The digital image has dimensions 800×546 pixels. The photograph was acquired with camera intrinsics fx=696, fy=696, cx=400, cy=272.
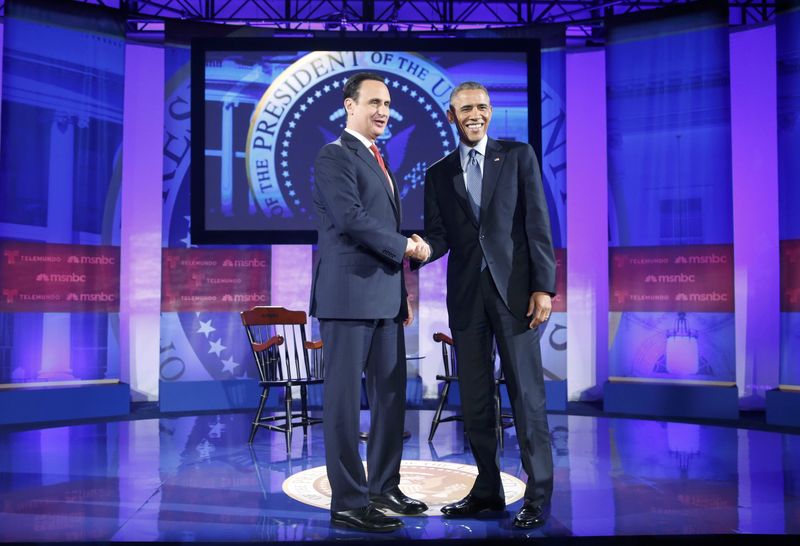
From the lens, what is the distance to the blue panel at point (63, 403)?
18.7 ft

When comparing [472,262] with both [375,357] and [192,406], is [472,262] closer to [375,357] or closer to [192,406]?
[375,357]

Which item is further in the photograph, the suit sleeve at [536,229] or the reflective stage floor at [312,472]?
the suit sleeve at [536,229]

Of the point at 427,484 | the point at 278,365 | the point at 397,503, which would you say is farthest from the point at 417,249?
the point at 278,365

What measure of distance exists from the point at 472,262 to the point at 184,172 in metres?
4.95

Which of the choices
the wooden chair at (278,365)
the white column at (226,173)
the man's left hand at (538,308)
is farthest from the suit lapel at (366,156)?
the white column at (226,173)

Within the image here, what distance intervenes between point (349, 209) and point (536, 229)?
729 millimetres

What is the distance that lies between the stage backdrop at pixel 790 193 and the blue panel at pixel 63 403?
5.61 meters

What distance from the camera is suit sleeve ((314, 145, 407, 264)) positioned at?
257cm

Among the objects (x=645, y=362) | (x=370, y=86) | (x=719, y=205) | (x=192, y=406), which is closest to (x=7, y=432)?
(x=192, y=406)

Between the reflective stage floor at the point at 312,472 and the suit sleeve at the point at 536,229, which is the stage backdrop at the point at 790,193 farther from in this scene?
the suit sleeve at the point at 536,229

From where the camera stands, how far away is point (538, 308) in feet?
8.74

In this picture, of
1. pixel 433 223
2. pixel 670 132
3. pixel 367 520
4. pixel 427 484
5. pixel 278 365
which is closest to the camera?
pixel 367 520

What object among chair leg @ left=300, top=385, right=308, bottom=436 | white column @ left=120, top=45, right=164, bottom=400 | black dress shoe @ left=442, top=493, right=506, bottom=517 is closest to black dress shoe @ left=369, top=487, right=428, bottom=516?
black dress shoe @ left=442, top=493, right=506, bottom=517

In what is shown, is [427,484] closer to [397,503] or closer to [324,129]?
[397,503]
